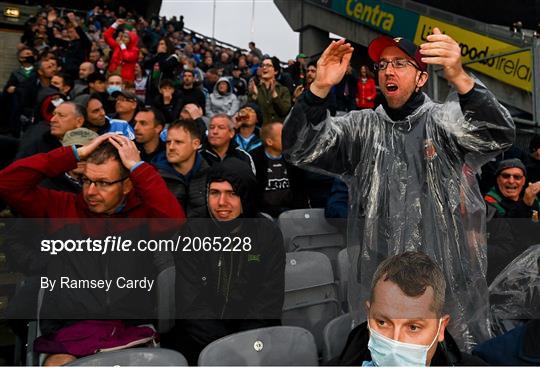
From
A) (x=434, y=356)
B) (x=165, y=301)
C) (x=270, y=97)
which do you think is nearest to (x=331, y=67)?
(x=434, y=356)

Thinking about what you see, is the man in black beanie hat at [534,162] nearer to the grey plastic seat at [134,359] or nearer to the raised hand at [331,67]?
the raised hand at [331,67]

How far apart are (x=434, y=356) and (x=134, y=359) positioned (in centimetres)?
107

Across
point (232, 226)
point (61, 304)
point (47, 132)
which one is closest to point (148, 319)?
point (61, 304)

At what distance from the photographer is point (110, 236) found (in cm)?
251

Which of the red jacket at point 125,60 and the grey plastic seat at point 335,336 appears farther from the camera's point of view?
the red jacket at point 125,60

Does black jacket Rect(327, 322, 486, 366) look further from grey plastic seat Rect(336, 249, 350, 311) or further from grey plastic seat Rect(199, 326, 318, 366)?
grey plastic seat Rect(336, 249, 350, 311)

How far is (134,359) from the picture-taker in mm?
1812

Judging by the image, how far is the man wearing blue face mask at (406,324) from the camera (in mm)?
1698

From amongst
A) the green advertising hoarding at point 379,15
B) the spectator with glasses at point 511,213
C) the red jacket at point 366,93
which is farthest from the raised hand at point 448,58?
the green advertising hoarding at point 379,15

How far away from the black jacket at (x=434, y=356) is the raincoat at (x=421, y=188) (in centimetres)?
34

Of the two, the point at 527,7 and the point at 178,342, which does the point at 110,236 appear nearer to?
the point at 178,342

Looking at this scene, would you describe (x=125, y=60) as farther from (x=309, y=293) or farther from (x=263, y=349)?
(x=263, y=349)

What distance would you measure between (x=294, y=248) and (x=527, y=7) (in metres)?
13.0

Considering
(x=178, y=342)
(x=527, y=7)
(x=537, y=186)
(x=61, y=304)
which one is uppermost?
(x=527, y=7)
